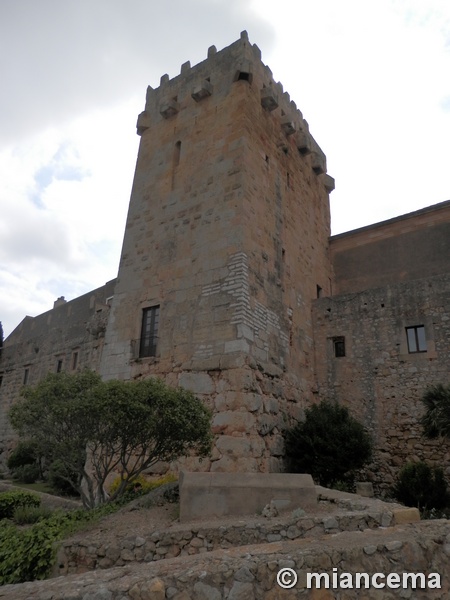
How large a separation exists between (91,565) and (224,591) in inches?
106

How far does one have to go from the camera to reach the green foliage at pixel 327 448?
37.2 feet

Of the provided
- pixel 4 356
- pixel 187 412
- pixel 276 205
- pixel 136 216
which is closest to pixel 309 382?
pixel 276 205

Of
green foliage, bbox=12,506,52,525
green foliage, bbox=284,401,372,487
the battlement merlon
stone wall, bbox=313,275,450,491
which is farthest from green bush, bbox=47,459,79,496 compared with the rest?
the battlement merlon

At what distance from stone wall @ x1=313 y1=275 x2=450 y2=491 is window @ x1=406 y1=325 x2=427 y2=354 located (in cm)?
12

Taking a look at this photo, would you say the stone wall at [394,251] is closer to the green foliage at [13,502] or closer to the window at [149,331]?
the window at [149,331]

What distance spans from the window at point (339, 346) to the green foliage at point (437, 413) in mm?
3758

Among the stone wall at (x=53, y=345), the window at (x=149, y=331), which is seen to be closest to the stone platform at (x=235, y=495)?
the window at (x=149, y=331)

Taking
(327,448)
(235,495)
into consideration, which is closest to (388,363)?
(327,448)

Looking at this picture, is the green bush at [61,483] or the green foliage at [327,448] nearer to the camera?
the green foliage at [327,448]

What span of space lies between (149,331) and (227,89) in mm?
7937

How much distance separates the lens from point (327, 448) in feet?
37.4

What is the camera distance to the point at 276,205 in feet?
46.9

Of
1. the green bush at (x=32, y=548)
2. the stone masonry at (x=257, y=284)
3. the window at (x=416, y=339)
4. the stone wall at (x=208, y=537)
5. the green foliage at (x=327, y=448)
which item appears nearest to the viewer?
the stone wall at (x=208, y=537)

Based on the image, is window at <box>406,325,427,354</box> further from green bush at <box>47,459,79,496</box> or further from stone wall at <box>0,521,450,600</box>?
green bush at <box>47,459,79,496</box>
